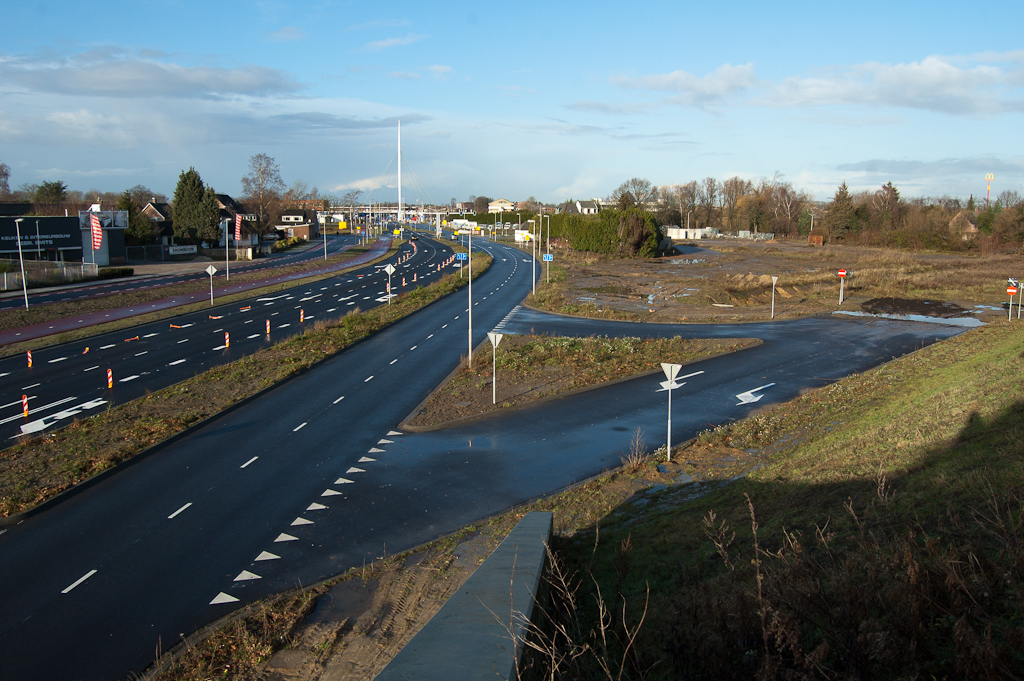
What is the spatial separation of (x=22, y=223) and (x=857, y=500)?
69.0 meters

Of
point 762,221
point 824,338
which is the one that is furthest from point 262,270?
point 762,221

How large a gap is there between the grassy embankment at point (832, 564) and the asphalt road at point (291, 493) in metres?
3.86

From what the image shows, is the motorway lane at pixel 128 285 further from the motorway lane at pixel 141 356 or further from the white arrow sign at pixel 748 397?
the white arrow sign at pixel 748 397

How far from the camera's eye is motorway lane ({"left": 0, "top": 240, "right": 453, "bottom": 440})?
71.2ft

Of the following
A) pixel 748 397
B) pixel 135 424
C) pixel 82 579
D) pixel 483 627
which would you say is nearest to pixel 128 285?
pixel 135 424

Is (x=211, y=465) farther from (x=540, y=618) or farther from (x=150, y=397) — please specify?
(x=540, y=618)

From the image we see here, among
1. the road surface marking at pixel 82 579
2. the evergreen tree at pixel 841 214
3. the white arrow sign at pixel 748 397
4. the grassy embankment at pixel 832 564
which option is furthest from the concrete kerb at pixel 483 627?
the evergreen tree at pixel 841 214

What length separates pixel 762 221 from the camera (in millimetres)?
143875

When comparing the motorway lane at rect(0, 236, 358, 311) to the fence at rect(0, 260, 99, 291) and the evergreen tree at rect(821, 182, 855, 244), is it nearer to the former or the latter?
the fence at rect(0, 260, 99, 291)

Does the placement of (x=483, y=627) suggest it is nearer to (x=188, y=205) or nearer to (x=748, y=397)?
(x=748, y=397)

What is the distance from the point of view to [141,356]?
95.7 ft

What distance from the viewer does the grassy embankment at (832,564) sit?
5129 millimetres

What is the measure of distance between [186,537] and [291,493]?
2571 millimetres

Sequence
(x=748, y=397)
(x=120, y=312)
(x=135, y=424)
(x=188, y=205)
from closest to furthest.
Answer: (x=135, y=424) < (x=748, y=397) < (x=120, y=312) < (x=188, y=205)
